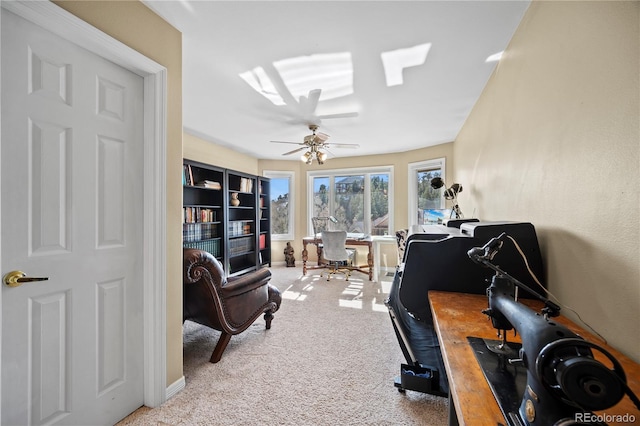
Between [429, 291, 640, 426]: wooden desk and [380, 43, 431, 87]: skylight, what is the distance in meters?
1.74

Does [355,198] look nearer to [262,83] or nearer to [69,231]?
[262,83]

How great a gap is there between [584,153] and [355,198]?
434 cm

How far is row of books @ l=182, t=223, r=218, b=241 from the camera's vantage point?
352cm

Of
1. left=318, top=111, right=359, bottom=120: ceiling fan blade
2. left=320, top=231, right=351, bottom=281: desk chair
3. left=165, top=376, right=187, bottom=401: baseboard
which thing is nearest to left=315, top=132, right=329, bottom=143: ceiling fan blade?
left=318, top=111, right=359, bottom=120: ceiling fan blade

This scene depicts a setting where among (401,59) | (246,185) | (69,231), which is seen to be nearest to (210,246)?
(246,185)

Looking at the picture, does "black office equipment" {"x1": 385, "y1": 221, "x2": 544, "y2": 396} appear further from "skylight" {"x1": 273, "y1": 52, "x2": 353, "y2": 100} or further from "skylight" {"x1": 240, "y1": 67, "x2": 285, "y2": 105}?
"skylight" {"x1": 240, "y1": 67, "x2": 285, "y2": 105}

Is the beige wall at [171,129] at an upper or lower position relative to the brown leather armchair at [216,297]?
upper

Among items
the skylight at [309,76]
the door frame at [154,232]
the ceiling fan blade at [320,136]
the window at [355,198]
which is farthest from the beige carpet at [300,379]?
the window at [355,198]

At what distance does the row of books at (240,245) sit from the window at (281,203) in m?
0.81

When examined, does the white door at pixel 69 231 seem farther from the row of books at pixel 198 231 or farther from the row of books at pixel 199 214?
the row of books at pixel 199 214

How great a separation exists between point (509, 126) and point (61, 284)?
9.03ft

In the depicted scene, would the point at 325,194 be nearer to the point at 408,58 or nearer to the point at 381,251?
the point at 381,251

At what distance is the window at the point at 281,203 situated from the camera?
18.2 feet

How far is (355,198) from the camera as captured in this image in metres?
5.29
